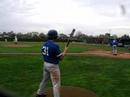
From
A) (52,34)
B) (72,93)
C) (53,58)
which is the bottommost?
(72,93)

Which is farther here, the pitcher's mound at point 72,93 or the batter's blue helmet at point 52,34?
the pitcher's mound at point 72,93

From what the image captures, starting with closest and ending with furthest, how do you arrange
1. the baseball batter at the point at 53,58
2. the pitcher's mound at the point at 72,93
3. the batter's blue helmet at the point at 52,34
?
the baseball batter at the point at 53,58, the batter's blue helmet at the point at 52,34, the pitcher's mound at the point at 72,93

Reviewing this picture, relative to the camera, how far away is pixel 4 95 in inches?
45.5

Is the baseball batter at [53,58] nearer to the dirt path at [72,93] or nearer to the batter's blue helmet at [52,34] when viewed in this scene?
the batter's blue helmet at [52,34]

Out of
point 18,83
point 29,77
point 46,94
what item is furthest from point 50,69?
point 29,77

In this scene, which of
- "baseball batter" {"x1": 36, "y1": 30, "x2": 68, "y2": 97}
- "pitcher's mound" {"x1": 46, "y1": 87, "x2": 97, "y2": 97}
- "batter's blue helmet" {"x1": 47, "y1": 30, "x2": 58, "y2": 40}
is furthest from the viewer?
"pitcher's mound" {"x1": 46, "y1": 87, "x2": 97, "y2": 97}

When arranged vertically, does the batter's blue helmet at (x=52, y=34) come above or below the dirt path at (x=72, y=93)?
above

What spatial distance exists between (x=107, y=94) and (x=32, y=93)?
220 centimetres

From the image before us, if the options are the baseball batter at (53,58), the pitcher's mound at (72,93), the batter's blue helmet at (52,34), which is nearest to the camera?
the baseball batter at (53,58)

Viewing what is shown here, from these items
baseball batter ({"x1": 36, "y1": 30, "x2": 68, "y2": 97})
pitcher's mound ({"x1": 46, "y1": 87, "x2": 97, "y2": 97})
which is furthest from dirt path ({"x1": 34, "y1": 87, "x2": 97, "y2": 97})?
baseball batter ({"x1": 36, "y1": 30, "x2": 68, "y2": 97})

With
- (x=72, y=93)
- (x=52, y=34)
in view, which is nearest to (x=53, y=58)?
(x=52, y=34)

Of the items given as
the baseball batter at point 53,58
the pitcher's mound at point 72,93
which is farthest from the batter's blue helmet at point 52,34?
the pitcher's mound at point 72,93

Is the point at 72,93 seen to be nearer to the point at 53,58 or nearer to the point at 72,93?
the point at 72,93

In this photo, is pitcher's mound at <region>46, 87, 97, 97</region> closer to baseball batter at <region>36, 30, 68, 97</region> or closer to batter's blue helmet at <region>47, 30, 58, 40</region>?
baseball batter at <region>36, 30, 68, 97</region>
